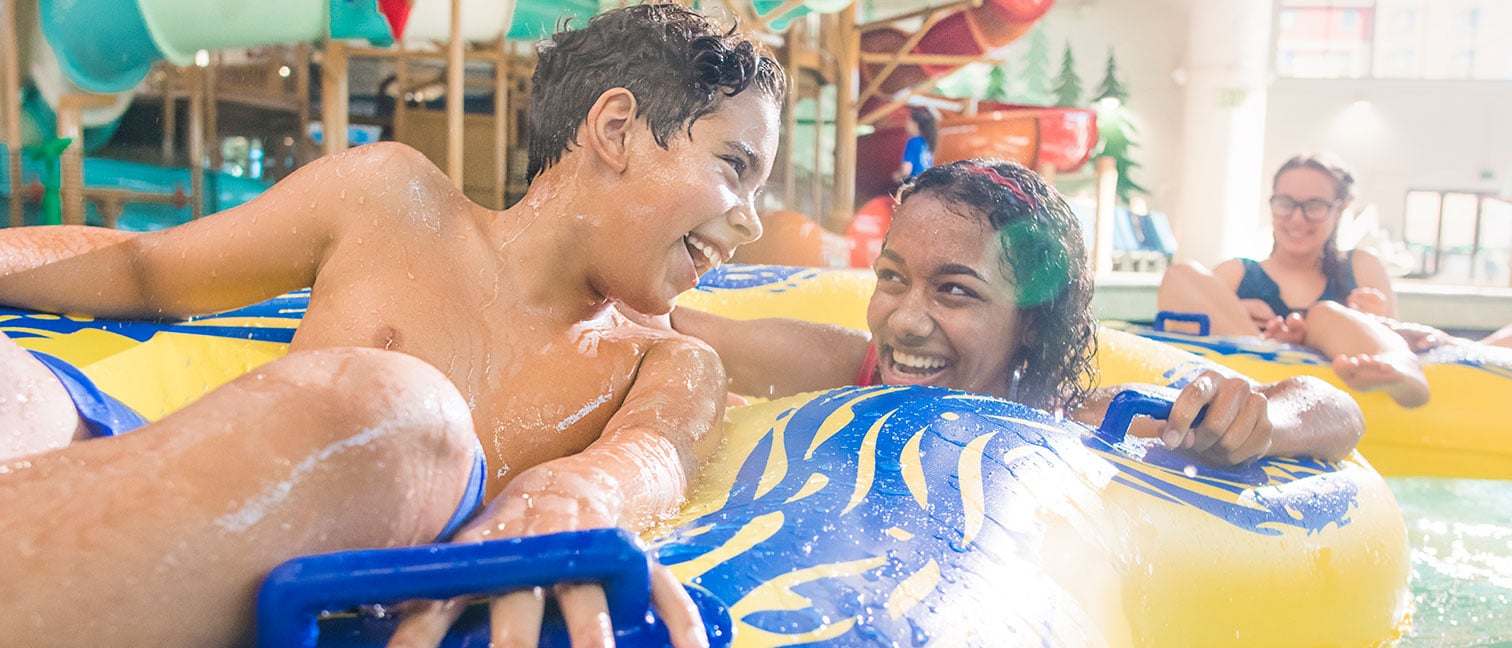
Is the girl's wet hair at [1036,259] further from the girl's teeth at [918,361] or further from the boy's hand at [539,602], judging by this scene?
the boy's hand at [539,602]

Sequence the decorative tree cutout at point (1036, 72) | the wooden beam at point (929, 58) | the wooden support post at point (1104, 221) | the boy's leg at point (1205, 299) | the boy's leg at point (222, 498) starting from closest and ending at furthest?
the boy's leg at point (222, 498) < the boy's leg at point (1205, 299) < the wooden beam at point (929, 58) < the wooden support post at point (1104, 221) < the decorative tree cutout at point (1036, 72)

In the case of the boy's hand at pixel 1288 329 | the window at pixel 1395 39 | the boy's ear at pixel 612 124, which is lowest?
the boy's hand at pixel 1288 329

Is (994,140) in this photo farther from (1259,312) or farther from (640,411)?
(640,411)

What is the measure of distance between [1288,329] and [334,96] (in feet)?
11.5

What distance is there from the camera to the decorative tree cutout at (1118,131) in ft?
39.0

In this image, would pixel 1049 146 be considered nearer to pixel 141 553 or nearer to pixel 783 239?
pixel 783 239

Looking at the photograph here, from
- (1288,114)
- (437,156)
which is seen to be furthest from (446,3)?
(1288,114)

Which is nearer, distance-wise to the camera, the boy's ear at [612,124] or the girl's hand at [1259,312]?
the boy's ear at [612,124]

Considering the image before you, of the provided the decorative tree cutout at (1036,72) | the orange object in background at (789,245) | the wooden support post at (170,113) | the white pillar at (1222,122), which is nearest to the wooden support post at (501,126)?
the wooden support post at (170,113)

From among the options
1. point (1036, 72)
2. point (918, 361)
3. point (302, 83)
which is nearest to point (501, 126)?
point (302, 83)

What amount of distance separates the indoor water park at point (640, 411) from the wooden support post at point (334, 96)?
0.05 m

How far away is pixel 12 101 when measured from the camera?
353 cm

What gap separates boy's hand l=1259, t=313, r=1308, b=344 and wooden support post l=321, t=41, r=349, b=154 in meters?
3.35

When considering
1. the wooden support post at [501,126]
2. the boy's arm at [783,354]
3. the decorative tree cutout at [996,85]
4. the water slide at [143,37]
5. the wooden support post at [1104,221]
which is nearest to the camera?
the boy's arm at [783,354]
